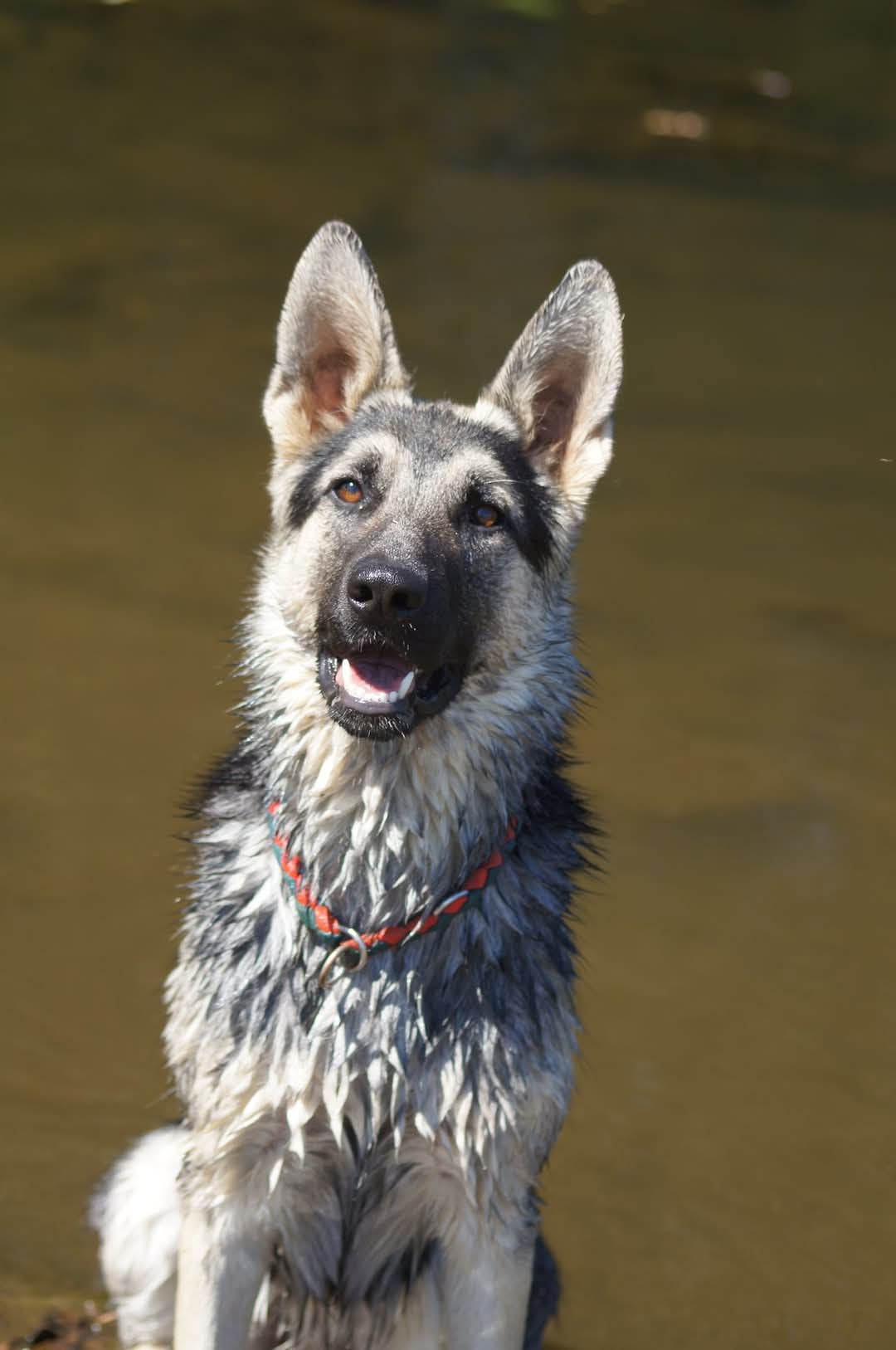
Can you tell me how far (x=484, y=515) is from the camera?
3.64 meters

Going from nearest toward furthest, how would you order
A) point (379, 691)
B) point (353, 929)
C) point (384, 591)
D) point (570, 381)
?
point (384, 591) → point (379, 691) → point (353, 929) → point (570, 381)

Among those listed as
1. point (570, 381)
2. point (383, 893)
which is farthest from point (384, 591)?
point (570, 381)

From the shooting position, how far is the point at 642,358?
9812 millimetres

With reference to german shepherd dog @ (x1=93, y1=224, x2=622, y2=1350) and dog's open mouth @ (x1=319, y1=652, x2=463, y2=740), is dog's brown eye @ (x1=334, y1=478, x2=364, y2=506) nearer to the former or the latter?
german shepherd dog @ (x1=93, y1=224, x2=622, y2=1350)

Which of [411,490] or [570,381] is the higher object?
[570,381]

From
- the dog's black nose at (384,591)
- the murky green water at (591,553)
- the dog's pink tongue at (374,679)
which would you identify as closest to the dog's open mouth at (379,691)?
the dog's pink tongue at (374,679)

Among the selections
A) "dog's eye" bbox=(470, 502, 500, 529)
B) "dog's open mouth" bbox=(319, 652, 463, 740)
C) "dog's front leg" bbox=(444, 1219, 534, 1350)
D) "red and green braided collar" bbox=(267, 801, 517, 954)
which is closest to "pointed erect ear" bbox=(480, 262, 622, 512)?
"dog's eye" bbox=(470, 502, 500, 529)

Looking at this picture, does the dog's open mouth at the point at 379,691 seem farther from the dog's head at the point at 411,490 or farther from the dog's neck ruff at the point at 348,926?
the dog's neck ruff at the point at 348,926

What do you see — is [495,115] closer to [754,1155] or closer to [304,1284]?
[754,1155]

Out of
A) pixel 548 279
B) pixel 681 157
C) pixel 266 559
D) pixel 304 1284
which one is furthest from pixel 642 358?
pixel 304 1284

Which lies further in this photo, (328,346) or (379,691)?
(328,346)

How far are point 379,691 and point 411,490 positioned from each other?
483 millimetres

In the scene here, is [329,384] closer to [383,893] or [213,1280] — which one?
[383,893]

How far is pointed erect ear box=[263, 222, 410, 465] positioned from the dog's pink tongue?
27.3 inches
